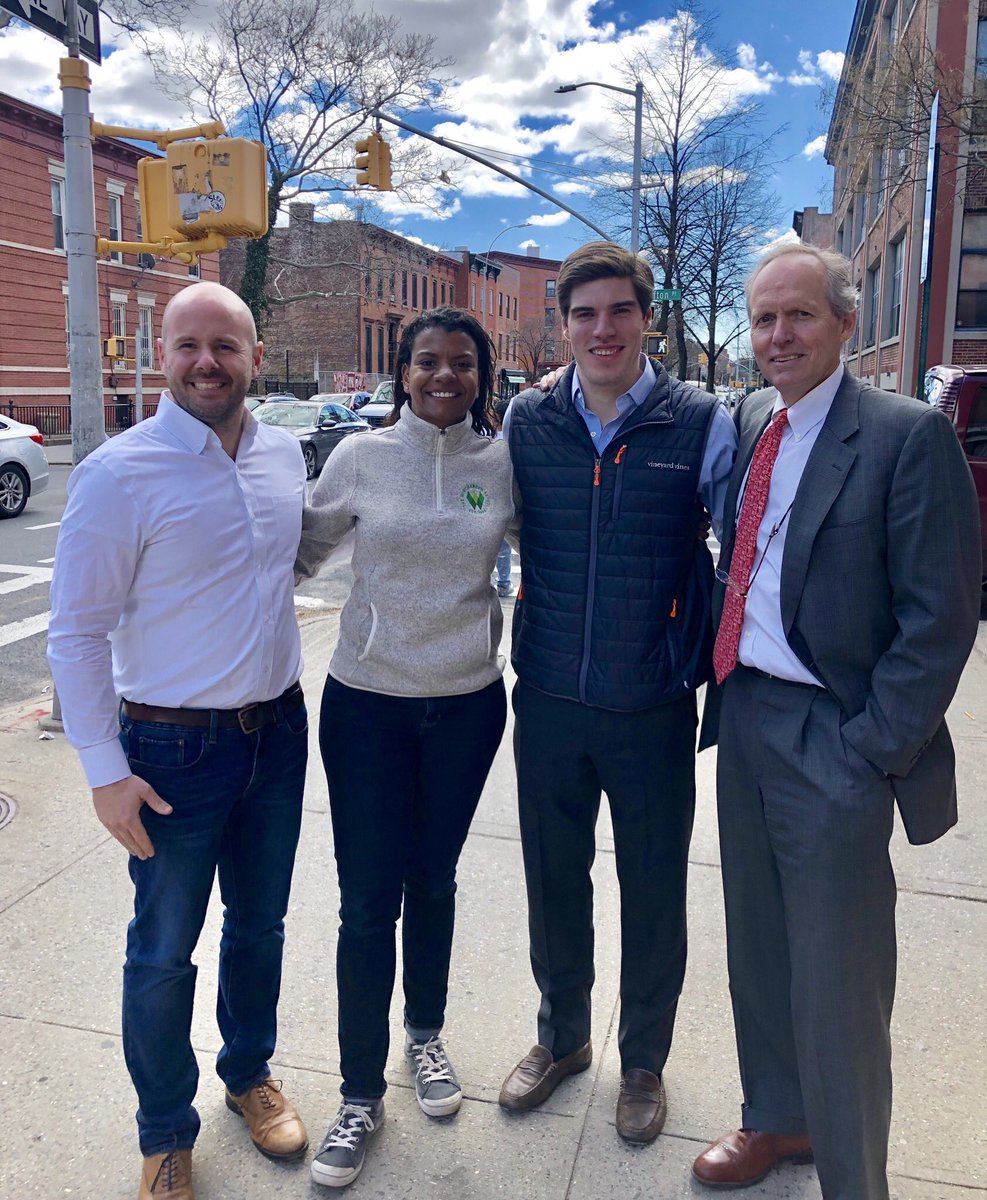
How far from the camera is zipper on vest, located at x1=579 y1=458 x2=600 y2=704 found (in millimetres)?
2602

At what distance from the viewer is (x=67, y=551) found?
2.20m

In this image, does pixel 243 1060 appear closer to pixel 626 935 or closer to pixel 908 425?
pixel 626 935

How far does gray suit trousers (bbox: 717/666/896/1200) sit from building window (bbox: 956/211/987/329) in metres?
22.4

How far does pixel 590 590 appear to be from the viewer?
2.62 meters

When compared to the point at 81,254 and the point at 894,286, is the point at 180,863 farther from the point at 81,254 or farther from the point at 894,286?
the point at 894,286

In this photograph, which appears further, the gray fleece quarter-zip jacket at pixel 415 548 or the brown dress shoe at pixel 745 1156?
the gray fleece quarter-zip jacket at pixel 415 548

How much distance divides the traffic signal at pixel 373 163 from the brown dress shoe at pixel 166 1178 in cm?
1513

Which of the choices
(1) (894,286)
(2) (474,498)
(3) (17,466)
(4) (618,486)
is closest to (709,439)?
(4) (618,486)

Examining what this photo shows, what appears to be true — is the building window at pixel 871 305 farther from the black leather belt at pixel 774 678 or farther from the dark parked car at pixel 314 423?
the black leather belt at pixel 774 678

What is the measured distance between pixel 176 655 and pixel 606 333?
134 cm

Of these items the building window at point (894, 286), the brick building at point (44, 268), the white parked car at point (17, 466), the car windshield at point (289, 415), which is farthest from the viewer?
the brick building at point (44, 268)

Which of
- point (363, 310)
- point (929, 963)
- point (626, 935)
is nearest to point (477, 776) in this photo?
point (626, 935)

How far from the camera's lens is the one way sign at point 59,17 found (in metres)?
4.95

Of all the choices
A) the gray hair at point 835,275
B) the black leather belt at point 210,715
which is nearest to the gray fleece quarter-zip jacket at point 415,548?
the black leather belt at point 210,715
